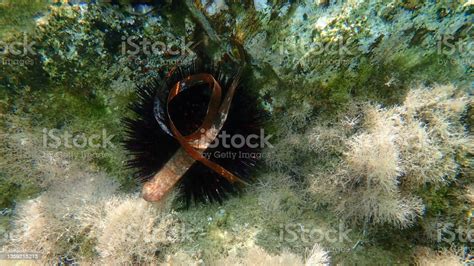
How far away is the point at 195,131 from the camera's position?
2463mm

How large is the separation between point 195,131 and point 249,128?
450mm

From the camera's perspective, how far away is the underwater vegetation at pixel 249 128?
2.34m

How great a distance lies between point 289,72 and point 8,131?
2.42 meters

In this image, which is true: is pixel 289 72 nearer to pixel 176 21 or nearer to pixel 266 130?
pixel 266 130

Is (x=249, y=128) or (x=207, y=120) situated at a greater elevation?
(x=207, y=120)

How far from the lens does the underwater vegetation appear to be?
2340mm

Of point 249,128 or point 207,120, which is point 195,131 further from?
point 249,128

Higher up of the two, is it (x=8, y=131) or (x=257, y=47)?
(x=8, y=131)

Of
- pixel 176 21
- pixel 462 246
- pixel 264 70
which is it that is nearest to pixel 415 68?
pixel 264 70

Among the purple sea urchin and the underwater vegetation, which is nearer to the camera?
the underwater vegetation

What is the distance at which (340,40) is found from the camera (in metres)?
2.29

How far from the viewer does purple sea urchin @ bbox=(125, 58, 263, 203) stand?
2445 mm

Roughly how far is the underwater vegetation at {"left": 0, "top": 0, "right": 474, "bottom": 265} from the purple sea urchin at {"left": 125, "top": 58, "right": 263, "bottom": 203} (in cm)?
2

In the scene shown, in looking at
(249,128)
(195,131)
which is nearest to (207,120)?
(195,131)
